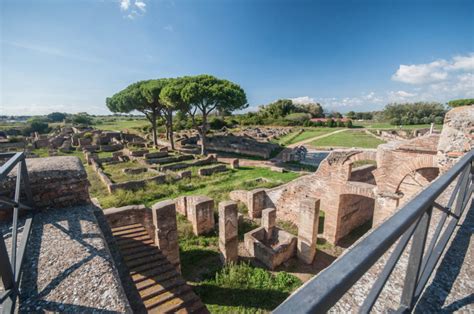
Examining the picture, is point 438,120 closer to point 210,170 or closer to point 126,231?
point 210,170

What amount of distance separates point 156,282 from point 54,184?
8.15ft

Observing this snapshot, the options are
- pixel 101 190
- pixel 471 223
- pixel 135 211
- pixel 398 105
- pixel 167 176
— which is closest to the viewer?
→ pixel 471 223

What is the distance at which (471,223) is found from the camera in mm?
2340

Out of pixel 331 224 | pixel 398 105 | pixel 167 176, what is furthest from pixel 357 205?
pixel 398 105

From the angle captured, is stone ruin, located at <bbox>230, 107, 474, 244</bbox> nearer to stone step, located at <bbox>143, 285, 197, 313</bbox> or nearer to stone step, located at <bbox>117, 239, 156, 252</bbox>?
stone step, located at <bbox>143, 285, 197, 313</bbox>

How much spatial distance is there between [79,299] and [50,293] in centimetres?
25

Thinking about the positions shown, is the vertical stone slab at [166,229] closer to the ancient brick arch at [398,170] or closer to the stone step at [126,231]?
the stone step at [126,231]

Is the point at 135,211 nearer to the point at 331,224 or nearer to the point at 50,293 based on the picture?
the point at 50,293

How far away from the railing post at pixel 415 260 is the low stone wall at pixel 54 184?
12.7ft

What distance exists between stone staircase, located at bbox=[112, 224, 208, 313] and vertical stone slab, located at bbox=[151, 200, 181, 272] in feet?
3.69

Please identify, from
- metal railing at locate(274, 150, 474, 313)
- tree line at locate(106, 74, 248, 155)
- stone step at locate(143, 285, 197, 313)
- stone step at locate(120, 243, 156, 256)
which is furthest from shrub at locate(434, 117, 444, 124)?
stone step at locate(120, 243, 156, 256)

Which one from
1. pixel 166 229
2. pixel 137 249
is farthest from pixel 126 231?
pixel 166 229

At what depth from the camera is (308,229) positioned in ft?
23.2

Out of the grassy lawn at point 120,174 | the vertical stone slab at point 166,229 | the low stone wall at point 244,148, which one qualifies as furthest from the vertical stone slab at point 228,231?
the low stone wall at point 244,148
